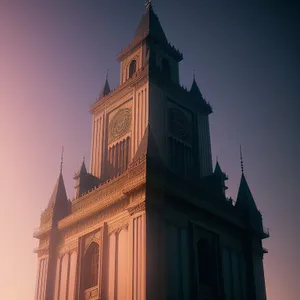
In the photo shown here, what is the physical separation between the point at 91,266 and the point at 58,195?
24.7ft

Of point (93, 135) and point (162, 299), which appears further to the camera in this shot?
point (93, 135)

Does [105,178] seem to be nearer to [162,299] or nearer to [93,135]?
[93,135]

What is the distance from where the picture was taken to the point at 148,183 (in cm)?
3253

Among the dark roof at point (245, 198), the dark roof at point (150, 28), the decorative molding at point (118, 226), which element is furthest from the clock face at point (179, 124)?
the decorative molding at point (118, 226)

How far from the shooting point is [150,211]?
31578 millimetres

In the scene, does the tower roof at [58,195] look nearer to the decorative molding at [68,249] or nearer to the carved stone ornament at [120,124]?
the decorative molding at [68,249]

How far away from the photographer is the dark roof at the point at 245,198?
131 feet

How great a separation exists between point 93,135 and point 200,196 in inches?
454

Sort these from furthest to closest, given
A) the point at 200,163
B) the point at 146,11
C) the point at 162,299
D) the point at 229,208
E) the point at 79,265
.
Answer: the point at 146,11 < the point at 200,163 < the point at 229,208 < the point at 79,265 < the point at 162,299

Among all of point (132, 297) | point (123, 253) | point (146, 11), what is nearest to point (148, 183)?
point (123, 253)

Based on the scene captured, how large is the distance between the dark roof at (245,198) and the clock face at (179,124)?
225 inches

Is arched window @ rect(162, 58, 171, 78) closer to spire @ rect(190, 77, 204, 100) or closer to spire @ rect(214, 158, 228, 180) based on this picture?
spire @ rect(190, 77, 204, 100)

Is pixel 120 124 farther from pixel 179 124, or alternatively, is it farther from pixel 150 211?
pixel 150 211

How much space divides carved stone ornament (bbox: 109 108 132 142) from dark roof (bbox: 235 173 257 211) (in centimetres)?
988
